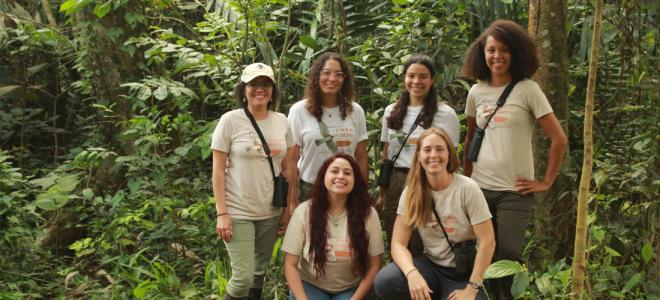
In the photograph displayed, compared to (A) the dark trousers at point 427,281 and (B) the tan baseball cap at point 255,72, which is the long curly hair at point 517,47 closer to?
(A) the dark trousers at point 427,281

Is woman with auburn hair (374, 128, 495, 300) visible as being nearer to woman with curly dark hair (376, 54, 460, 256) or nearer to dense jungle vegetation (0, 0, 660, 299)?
woman with curly dark hair (376, 54, 460, 256)

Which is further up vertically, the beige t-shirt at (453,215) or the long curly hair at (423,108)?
the long curly hair at (423,108)

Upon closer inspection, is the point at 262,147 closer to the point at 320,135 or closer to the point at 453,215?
the point at 320,135

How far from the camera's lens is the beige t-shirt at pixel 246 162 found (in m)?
3.75

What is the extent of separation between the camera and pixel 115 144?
648cm

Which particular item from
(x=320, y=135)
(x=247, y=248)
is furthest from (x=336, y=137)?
(x=247, y=248)

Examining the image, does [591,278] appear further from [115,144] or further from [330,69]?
[115,144]


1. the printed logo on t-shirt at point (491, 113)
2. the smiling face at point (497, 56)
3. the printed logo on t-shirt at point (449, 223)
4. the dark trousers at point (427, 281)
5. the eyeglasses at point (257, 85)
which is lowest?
the dark trousers at point (427, 281)

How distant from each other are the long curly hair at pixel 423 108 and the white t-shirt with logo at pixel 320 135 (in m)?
0.23

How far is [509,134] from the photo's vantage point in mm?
3533

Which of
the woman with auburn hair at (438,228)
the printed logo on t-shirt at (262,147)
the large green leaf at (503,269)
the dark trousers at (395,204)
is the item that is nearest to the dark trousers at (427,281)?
the woman with auburn hair at (438,228)

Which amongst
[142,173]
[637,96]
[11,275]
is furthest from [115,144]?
[637,96]

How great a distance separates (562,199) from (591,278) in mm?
649

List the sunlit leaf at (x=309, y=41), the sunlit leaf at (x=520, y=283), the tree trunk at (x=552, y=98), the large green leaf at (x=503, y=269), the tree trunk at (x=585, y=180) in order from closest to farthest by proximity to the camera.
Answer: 1. the tree trunk at (x=585, y=180)
2. the large green leaf at (x=503, y=269)
3. the sunlit leaf at (x=520, y=283)
4. the tree trunk at (x=552, y=98)
5. the sunlit leaf at (x=309, y=41)
